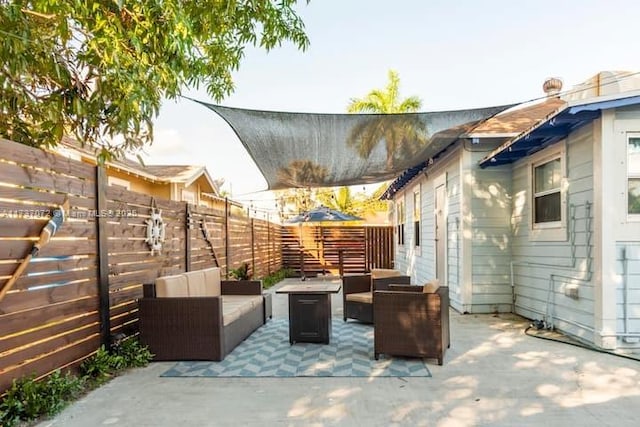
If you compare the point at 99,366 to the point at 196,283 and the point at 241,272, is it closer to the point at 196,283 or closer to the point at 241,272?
the point at 196,283

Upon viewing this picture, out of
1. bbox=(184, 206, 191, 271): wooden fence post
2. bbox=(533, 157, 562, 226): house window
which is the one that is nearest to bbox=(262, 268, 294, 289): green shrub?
bbox=(184, 206, 191, 271): wooden fence post

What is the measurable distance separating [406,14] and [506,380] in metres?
8.07

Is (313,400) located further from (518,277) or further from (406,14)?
(406,14)

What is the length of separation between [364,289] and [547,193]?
9.69ft

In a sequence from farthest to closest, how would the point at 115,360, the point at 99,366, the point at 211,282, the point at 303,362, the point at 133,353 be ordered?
the point at 211,282, the point at 303,362, the point at 133,353, the point at 115,360, the point at 99,366

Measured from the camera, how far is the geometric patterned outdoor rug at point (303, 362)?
3.88 m

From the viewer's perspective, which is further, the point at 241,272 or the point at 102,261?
the point at 241,272

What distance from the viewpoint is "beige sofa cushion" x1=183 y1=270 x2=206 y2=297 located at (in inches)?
198


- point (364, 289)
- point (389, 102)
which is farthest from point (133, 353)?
point (389, 102)

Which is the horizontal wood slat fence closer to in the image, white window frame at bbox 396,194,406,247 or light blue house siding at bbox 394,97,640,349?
light blue house siding at bbox 394,97,640,349

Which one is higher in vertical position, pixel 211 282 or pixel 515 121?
pixel 515 121

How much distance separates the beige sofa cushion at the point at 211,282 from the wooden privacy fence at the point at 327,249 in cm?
796

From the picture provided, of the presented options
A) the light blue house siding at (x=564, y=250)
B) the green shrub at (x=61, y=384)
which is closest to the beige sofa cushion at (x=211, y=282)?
the green shrub at (x=61, y=384)

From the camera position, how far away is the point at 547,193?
568 centimetres
